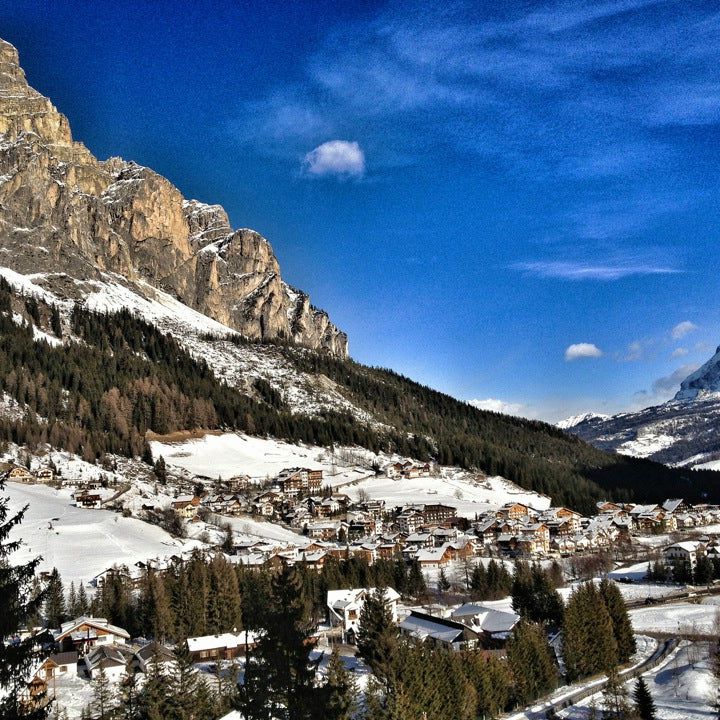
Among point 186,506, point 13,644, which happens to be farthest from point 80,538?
point 13,644

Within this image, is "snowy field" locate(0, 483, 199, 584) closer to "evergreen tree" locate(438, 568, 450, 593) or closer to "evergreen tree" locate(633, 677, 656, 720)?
"evergreen tree" locate(438, 568, 450, 593)

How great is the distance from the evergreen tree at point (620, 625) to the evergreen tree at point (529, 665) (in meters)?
9.13

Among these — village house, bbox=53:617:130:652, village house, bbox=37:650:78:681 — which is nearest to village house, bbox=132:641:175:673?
village house, bbox=37:650:78:681

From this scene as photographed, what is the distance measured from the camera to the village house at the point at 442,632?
50803mm

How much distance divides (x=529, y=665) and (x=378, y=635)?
548 inches

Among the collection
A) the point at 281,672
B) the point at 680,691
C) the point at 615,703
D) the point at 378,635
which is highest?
the point at 281,672

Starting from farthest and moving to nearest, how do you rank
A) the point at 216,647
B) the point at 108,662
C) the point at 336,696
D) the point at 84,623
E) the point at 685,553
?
the point at 685,553, the point at 84,623, the point at 216,647, the point at 108,662, the point at 336,696

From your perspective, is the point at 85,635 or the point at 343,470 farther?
the point at 343,470

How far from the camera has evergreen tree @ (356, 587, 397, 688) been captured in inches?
1432

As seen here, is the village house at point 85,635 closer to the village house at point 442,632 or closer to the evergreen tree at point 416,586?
the village house at point 442,632

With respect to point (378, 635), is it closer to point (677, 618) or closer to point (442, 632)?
point (442, 632)

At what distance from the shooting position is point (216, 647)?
5256 centimetres

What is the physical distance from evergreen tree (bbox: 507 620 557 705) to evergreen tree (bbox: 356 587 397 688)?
39.0 feet

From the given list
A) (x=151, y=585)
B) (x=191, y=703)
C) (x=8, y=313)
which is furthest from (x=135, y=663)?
(x=8, y=313)
